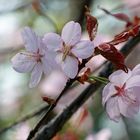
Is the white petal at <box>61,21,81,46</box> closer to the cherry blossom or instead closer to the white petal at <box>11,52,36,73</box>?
the white petal at <box>11,52,36,73</box>

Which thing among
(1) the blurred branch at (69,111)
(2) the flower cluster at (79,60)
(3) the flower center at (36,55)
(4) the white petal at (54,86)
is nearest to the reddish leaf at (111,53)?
(2) the flower cluster at (79,60)

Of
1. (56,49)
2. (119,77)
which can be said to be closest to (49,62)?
(56,49)

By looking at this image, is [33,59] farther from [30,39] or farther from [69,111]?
[69,111]

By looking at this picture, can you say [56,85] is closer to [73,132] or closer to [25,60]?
[73,132]

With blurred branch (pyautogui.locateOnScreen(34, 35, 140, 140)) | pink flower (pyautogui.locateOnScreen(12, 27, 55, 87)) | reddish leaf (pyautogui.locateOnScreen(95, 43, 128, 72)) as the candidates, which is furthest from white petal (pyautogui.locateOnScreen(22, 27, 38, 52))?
blurred branch (pyautogui.locateOnScreen(34, 35, 140, 140))

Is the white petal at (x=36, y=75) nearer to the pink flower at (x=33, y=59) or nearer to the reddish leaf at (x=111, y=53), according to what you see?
the pink flower at (x=33, y=59)

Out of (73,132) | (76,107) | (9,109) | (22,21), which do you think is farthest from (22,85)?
(76,107)
